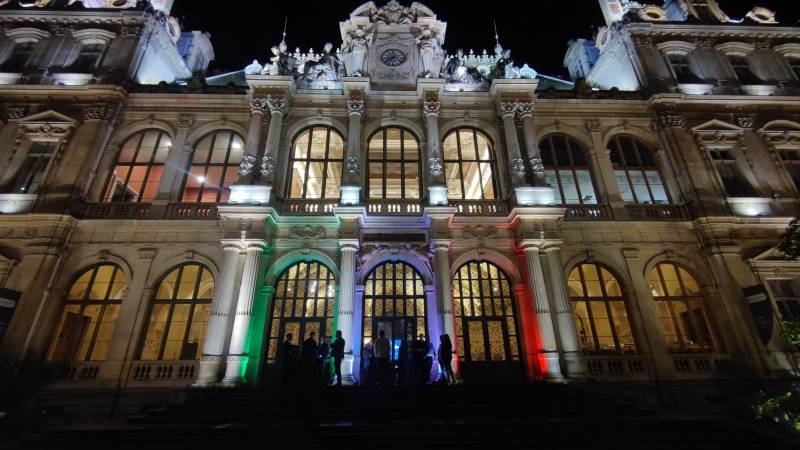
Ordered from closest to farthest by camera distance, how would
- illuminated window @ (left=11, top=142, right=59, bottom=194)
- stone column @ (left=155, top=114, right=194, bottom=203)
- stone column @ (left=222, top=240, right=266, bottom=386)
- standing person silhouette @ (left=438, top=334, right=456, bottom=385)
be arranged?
standing person silhouette @ (left=438, top=334, right=456, bottom=385) < stone column @ (left=222, top=240, right=266, bottom=386) < illuminated window @ (left=11, top=142, right=59, bottom=194) < stone column @ (left=155, top=114, right=194, bottom=203)

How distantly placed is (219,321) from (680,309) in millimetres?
16066

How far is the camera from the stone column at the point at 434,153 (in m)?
15.1

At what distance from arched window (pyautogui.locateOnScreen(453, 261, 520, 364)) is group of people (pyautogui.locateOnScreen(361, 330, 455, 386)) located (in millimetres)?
1987

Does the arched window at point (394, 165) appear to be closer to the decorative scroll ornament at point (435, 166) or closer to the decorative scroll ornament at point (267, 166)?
the decorative scroll ornament at point (435, 166)

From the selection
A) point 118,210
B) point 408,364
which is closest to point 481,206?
point 408,364

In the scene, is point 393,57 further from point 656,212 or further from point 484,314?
point 656,212

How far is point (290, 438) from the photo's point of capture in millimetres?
7590

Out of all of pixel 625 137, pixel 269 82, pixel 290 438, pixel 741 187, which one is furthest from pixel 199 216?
pixel 741 187

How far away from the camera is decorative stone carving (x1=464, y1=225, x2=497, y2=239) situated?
1495 cm

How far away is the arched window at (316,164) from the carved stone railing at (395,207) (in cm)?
192

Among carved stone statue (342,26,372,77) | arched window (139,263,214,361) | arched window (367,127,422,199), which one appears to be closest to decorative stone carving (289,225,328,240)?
arched window (367,127,422,199)

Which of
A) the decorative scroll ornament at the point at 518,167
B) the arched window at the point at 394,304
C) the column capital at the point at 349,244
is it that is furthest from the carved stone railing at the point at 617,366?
the column capital at the point at 349,244

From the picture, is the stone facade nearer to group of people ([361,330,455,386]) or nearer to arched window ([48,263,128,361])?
arched window ([48,263,128,361])

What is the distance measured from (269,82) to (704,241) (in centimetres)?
1817
